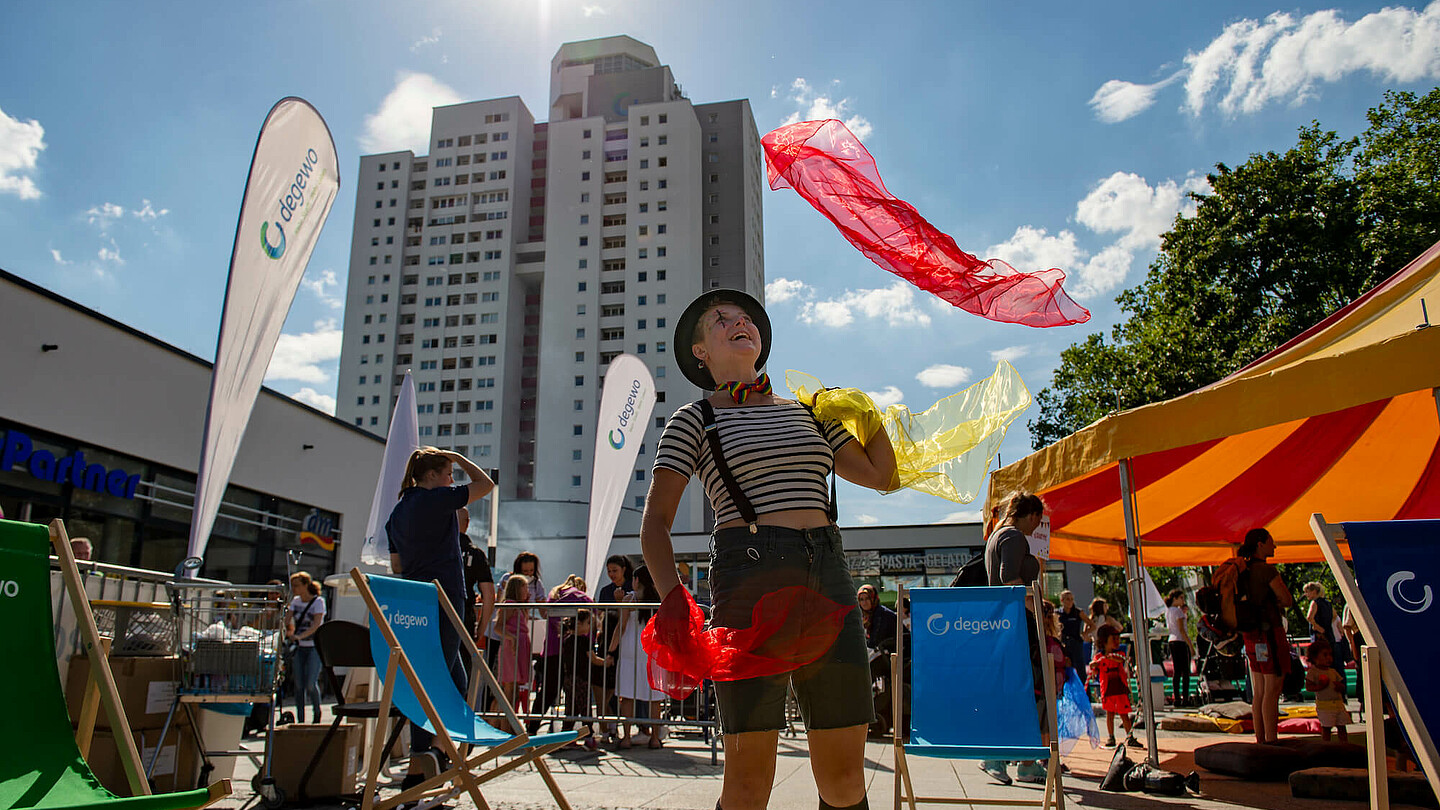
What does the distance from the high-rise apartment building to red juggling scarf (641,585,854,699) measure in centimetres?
6728

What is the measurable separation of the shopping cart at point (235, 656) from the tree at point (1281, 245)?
19.7m

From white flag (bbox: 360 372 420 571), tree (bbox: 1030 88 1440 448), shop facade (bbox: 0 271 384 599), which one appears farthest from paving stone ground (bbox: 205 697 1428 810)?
tree (bbox: 1030 88 1440 448)

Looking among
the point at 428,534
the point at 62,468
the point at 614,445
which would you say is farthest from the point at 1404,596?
the point at 62,468

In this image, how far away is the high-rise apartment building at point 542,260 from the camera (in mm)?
72375

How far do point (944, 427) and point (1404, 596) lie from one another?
1381 millimetres

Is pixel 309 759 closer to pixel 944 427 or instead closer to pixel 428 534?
pixel 428 534

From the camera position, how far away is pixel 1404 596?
231cm

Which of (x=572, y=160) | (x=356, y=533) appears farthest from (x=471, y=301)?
(x=356, y=533)

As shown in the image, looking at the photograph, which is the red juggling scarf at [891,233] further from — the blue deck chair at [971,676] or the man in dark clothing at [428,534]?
the man in dark clothing at [428,534]

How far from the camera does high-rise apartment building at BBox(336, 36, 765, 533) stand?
237ft

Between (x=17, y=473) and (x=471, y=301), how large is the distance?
2674 inches

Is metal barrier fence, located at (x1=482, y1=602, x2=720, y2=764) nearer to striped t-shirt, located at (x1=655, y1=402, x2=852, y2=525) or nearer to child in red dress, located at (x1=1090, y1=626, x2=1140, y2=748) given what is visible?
child in red dress, located at (x1=1090, y1=626, x2=1140, y2=748)

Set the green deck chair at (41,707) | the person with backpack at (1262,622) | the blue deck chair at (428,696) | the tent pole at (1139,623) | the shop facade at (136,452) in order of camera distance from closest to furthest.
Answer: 1. the green deck chair at (41,707)
2. the blue deck chair at (428,696)
3. the tent pole at (1139,623)
4. the person with backpack at (1262,622)
5. the shop facade at (136,452)

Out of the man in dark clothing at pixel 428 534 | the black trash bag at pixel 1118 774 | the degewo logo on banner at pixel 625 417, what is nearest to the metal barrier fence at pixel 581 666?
the man in dark clothing at pixel 428 534
